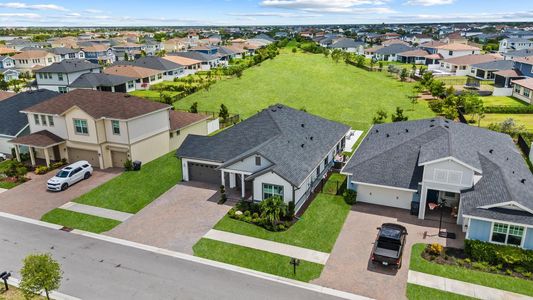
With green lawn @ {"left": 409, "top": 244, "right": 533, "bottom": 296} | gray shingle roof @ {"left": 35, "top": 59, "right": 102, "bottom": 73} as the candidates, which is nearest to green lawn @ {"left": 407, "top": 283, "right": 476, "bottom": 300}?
green lawn @ {"left": 409, "top": 244, "right": 533, "bottom": 296}

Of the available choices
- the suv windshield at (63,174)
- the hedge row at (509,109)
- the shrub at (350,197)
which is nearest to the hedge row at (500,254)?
the shrub at (350,197)

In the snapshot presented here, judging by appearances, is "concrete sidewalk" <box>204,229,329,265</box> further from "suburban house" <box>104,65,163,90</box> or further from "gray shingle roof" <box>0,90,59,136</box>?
"suburban house" <box>104,65,163,90</box>

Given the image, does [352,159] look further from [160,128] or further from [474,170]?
[160,128]

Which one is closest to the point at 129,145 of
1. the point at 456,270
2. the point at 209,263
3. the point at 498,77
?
the point at 209,263

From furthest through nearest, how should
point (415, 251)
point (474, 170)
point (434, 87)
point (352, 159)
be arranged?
point (434, 87)
point (352, 159)
point (474, 170)
point (415, 251)

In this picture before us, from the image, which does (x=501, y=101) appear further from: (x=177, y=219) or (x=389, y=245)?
(x=177, y=219)

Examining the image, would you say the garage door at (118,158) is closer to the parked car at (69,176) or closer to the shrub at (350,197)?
the parked car at (69,176)
